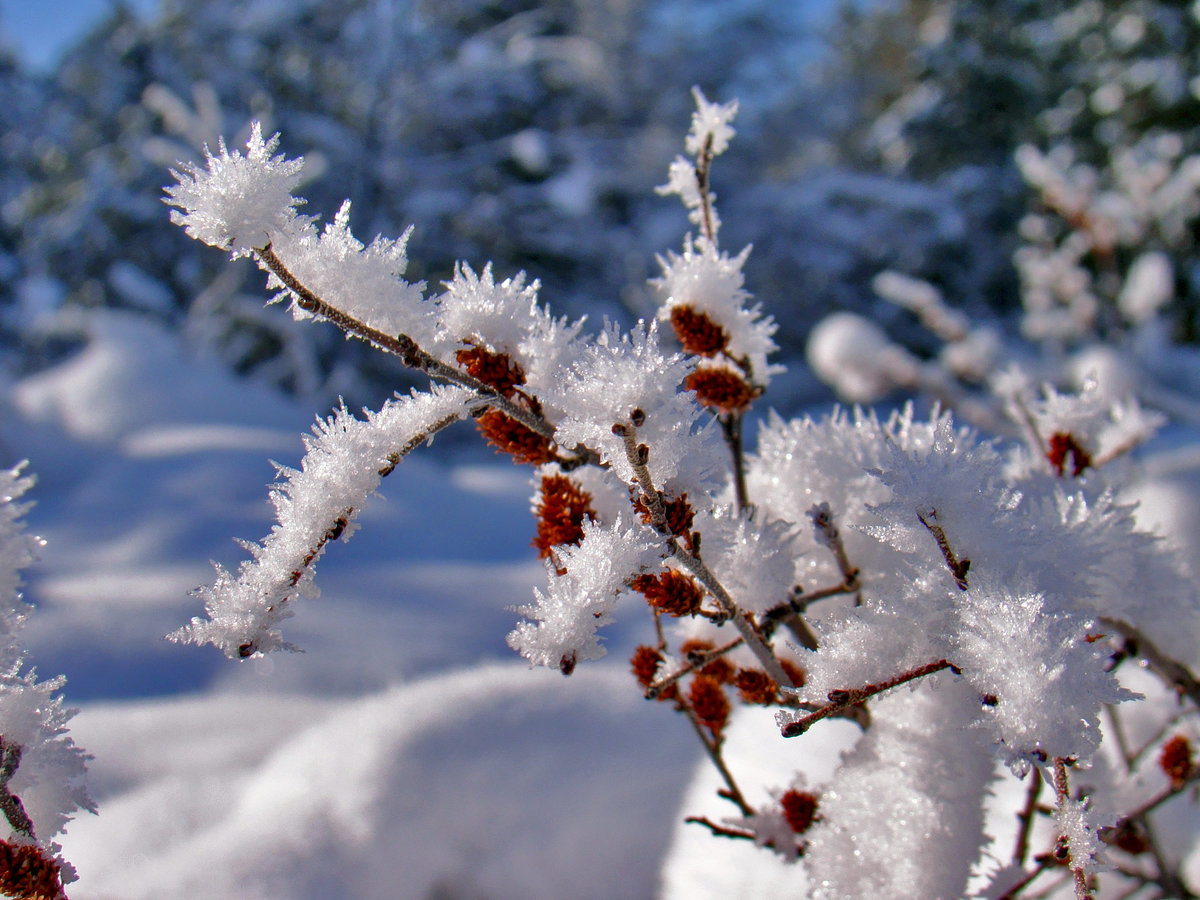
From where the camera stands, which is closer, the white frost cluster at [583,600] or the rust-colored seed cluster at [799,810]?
the white frost cluster at [583,600]

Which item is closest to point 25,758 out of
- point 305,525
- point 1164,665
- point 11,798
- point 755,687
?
point 11,798

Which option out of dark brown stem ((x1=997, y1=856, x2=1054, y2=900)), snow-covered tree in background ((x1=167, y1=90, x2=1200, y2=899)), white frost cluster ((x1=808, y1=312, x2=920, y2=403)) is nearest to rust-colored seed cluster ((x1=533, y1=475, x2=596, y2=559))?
snow-covered tree in background ((x1=167, y1=90, x2=1200, y2=899))

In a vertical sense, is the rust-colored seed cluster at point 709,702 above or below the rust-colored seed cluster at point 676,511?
below

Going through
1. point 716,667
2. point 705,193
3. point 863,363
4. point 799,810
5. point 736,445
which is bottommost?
point 799,810

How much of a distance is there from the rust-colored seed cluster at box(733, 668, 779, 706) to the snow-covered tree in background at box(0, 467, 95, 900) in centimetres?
43

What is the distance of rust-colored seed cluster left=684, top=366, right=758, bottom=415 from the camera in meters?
0.58

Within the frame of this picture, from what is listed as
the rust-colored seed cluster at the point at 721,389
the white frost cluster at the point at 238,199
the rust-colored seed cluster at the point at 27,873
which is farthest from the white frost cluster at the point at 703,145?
the rust-colored seed cluster at the point at 27,873

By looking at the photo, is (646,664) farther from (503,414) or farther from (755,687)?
(503,414)

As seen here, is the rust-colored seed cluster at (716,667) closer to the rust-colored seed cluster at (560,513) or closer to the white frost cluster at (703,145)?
the rust-colored seed cluster at (560,513)

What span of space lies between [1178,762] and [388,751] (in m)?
0.83

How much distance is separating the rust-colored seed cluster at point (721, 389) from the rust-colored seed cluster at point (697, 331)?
0.03m

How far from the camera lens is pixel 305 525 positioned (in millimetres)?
422

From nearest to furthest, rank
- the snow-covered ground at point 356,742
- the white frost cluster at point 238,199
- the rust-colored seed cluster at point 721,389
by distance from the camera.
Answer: the white frost cluster at point 238,199 < the rust-colored seed cluster at point 721,389 < the snow-covered ground at point 356,742

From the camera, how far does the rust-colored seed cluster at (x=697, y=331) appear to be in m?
0.54
